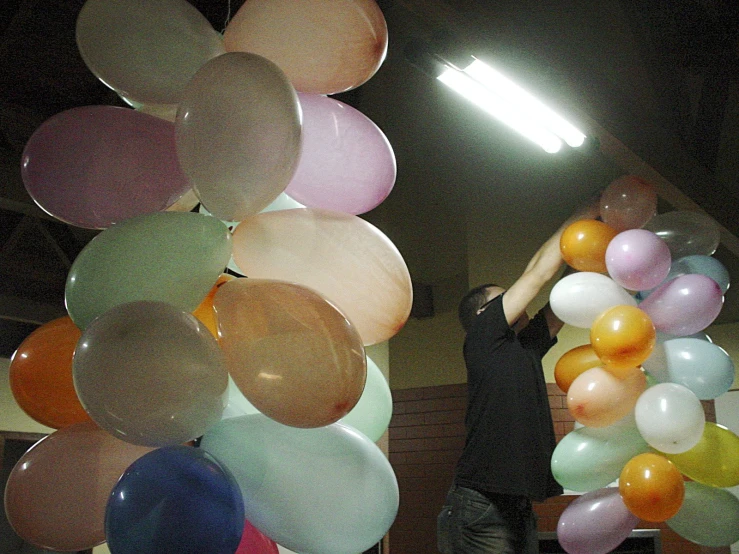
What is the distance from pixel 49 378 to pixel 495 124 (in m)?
4.07

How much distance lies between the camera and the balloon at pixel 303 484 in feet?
3.16

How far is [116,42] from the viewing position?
3.56 ft

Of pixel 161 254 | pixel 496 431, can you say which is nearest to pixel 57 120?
pixel 161 254

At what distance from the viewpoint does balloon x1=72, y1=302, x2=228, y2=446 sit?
822 mm

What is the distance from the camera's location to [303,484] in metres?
0.96

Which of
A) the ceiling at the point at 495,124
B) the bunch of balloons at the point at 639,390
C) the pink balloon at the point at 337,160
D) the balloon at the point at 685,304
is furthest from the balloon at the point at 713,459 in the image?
the pink balloon at the point at 337,160

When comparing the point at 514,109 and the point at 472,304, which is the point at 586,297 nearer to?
the point at 472,304

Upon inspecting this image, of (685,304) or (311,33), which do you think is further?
(685,304)

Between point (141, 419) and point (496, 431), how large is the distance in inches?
45.9

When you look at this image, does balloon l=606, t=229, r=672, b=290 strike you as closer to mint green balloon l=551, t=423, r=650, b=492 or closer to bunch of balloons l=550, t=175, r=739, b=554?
bunch of balloons l=550, t=175, r=739, b=554

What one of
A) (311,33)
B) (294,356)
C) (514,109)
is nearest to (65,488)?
(294,356)

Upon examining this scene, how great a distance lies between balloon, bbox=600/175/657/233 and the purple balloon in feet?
2.42

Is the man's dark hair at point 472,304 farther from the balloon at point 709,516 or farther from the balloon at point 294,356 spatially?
the balloon at point 294,356

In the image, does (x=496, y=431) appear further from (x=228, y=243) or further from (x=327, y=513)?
(x=228, y=243)
